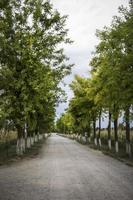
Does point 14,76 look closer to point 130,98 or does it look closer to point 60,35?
point 60,35

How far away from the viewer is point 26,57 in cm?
3181

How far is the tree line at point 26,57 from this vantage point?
3118 cm

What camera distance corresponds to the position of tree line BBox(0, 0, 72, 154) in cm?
3118

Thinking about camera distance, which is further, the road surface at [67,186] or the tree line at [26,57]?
the tree line at [26,57]

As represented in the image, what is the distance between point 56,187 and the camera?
1440 cm

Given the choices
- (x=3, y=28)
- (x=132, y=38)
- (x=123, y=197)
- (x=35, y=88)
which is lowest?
(x=123, y=197)

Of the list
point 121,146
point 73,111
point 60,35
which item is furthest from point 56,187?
point 73,111

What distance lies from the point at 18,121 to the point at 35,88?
9.06ft

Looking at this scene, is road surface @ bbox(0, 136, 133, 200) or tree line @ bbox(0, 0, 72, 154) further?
tree line @ bbox(0, 0, 72, 154)

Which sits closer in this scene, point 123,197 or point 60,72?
point 123,197

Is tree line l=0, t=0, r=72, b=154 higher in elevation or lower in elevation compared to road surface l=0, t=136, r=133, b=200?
higher

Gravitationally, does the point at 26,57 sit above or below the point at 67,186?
above

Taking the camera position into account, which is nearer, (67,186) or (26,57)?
(67,186)

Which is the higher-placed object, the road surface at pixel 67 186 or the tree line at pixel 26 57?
the tree line at pixel 26 57
